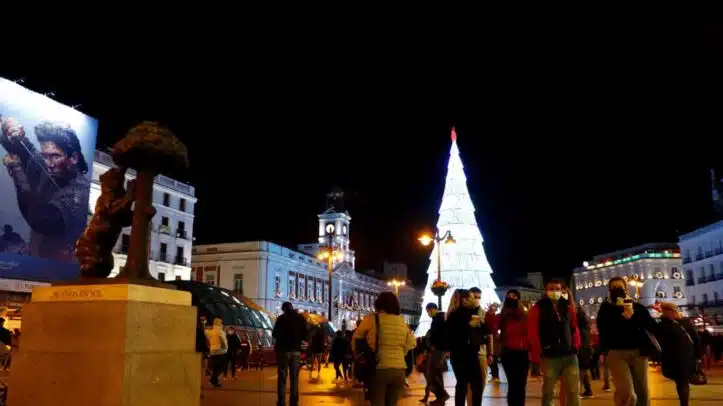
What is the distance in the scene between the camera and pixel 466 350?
24.6 ft

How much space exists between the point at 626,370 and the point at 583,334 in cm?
270

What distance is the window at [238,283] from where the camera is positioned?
61906 mm

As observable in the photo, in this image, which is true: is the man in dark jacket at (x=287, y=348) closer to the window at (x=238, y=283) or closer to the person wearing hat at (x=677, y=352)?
the person wearing hat at (x=677, y=352)

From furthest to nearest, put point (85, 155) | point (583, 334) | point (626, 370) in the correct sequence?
point (85, 155), point (583, 334), point (626, 370)

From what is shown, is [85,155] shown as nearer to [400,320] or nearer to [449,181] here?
[449,181]

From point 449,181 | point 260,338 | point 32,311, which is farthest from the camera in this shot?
point 449,181

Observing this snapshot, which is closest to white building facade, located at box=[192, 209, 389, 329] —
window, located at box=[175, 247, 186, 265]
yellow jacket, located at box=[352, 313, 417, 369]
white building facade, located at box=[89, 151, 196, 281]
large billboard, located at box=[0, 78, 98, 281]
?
white building facade, located at box=[89, 151, 196, 281]

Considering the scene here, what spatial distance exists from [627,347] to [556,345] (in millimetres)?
963

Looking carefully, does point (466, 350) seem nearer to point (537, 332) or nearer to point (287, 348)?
point (537, 332)

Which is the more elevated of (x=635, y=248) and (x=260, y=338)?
(x=635, y=248)

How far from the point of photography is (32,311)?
655 centimetres

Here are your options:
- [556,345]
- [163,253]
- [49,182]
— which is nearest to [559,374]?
[556,345]

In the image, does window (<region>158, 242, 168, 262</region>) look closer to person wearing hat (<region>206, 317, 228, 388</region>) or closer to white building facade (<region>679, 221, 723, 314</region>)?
person wearing hat (<region>206, 317, 228, 388</region>)

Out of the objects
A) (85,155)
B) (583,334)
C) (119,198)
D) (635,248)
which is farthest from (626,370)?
(635,248)
